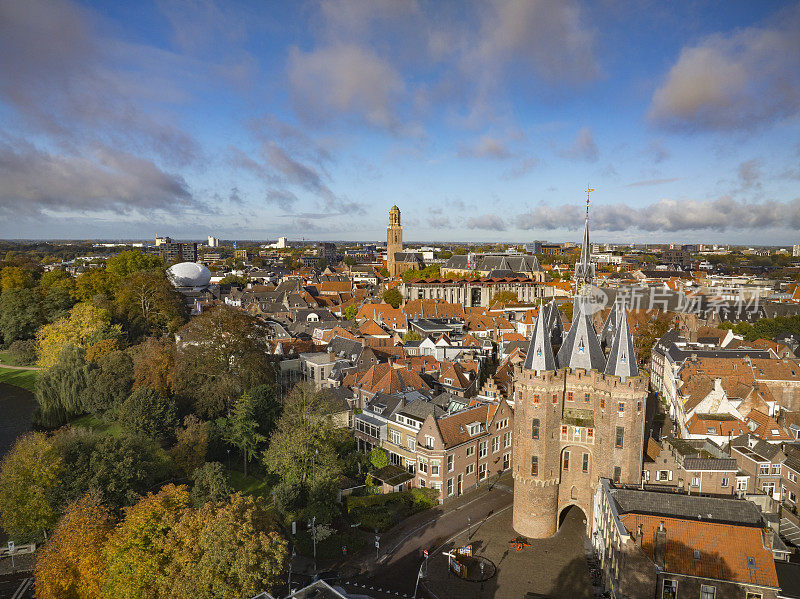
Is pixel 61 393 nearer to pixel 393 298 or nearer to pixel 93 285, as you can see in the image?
pixel 93 285

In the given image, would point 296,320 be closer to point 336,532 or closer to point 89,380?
point 89,380

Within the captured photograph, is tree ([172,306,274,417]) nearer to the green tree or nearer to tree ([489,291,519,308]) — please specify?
the green tree

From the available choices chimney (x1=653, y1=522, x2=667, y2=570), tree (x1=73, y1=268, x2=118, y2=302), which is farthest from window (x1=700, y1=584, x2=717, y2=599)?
tree (x1=73, y1=268, x2=118, y2=302)

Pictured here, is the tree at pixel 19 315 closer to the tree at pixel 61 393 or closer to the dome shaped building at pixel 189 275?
the tree at pixel 61 393

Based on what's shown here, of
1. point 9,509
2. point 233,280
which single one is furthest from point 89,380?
→ point 233,280

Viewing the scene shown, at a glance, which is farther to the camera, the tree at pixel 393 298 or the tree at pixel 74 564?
the tree at pixel 393 298

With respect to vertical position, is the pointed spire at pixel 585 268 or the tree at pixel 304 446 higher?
the pointed spire at pixel 585 268

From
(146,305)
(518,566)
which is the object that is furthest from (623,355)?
(146,305)

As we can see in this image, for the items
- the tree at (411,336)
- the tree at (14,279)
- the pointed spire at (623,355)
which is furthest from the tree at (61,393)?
the pointed spire at (623,355)
